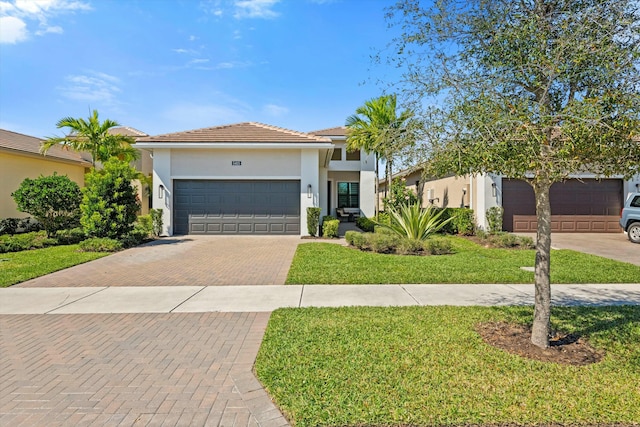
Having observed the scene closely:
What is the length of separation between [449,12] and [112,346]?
18.8ft

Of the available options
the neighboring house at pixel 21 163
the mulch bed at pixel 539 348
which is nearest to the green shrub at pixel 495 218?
the mulch bed at pixel 539 348

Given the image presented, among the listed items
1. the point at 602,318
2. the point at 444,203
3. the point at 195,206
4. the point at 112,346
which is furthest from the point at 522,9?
the point at 444,203

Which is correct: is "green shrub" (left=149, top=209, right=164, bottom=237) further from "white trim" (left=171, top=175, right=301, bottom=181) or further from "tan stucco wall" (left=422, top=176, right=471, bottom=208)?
"tan stucco wall" (left=422, top=176, right=471, bottom=208)

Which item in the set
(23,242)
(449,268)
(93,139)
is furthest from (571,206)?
(23,242)

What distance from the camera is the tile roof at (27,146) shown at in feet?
53.0

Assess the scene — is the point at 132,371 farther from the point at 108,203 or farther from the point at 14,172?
the point at 14,172

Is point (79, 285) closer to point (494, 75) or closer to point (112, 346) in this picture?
point (112, 346)

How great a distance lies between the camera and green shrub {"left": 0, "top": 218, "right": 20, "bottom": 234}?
49.5ft

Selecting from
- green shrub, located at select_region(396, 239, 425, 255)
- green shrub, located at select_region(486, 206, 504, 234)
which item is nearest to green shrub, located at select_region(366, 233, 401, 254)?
green shrub, located at select_region(396, 239, 425, 255)

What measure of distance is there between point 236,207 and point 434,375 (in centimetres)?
1348

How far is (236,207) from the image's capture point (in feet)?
51.7

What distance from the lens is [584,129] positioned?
9.95 feet

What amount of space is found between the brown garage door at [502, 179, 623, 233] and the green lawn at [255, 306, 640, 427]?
1209 centimetres

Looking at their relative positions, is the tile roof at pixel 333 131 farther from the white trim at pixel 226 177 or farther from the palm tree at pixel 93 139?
the palm tree at pixel 93 139
